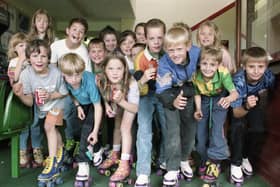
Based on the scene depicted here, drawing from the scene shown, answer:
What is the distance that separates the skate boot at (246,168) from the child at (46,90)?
1193mm

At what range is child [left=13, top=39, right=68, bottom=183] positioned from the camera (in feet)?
6.79

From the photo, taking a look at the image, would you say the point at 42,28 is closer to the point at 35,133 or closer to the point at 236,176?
the point at 35,133

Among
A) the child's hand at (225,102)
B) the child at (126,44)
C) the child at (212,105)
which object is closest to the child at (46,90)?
the child at (126,44)

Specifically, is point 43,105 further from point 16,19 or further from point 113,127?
point 16,19

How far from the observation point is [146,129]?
1.98m

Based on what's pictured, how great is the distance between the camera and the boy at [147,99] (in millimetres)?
1925

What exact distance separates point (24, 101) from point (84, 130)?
44 centimetres

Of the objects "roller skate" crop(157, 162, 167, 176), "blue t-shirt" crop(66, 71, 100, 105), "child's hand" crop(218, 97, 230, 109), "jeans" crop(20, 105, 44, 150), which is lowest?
"roller skate" crop(157, 162, 167, 176)

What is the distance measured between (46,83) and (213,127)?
108 cm

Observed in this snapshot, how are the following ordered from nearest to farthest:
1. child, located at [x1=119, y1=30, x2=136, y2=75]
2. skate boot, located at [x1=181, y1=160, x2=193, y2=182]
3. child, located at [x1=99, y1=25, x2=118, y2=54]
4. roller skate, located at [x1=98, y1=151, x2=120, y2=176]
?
1. skate boot, located at [x1=181, y1=160, x2=193, y2=182]
2. roller skate, located at [x1=98, y1=151, x2=120, y2=176]
3. child, located at [x1=119, y1=30, x2=136, y2=75]
4. child, located at [x1=99, y1=25, x2=118, y2=54]

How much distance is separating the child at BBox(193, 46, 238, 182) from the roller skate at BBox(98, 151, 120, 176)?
0.57 metres

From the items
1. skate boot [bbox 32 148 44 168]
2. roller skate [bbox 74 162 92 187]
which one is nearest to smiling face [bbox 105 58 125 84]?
roller skate [bbox 74 162 92 187]

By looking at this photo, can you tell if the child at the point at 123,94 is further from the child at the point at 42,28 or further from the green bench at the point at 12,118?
the child at the point at 42,28

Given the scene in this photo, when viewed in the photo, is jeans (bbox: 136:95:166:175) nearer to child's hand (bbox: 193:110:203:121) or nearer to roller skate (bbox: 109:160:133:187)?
roller skate (bbox: 109:160:133:187)
